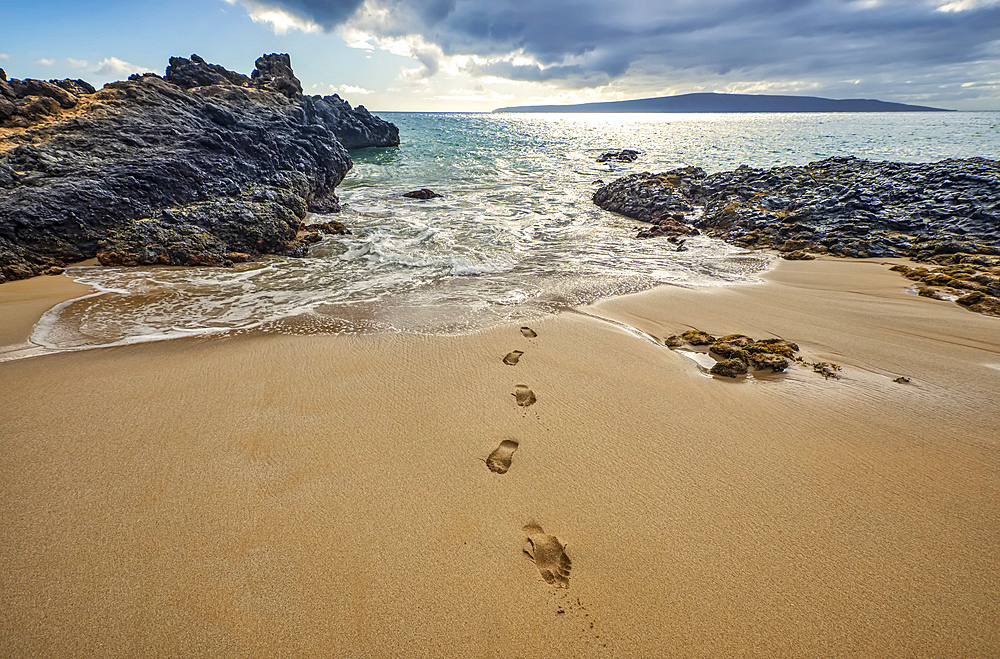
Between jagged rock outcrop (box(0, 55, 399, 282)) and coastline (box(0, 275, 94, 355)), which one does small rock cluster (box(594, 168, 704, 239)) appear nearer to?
jagged rock outcrop (box(0, 55, 399, 282))

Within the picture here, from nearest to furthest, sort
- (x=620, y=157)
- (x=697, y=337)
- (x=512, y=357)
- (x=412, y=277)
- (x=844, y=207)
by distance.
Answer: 1. (x=512, y=357)
2. (x=697, y=337)
3. (x=412, y=277)
4. (x=844, y=207)
5. (x=620, y=157)

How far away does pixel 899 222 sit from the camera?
10.4m

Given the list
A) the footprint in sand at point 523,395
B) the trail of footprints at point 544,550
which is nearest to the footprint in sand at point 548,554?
the trail of footprints at point 544,550

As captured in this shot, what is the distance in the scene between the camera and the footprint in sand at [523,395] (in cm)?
369

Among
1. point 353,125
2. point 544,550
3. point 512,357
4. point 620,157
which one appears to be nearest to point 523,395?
point 512,357

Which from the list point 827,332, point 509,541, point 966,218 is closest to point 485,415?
point 509,541

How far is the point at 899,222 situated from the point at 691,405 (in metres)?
11.3

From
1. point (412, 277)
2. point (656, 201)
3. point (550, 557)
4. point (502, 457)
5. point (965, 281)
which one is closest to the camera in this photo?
point (550, 557)

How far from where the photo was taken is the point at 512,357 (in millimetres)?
4512

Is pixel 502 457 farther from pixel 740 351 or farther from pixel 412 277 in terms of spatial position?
pixel 412 277

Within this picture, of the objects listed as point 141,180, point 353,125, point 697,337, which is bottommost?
point 697,337

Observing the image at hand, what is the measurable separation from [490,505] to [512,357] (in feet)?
6.75

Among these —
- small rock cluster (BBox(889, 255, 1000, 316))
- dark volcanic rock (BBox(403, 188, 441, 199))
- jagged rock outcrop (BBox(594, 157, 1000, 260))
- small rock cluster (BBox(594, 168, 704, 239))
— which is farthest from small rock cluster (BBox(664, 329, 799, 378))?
dark volcanic rock (BBox(403, 188, 441, 199))

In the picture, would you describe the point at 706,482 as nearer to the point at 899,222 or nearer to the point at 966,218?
the point at 899,222
